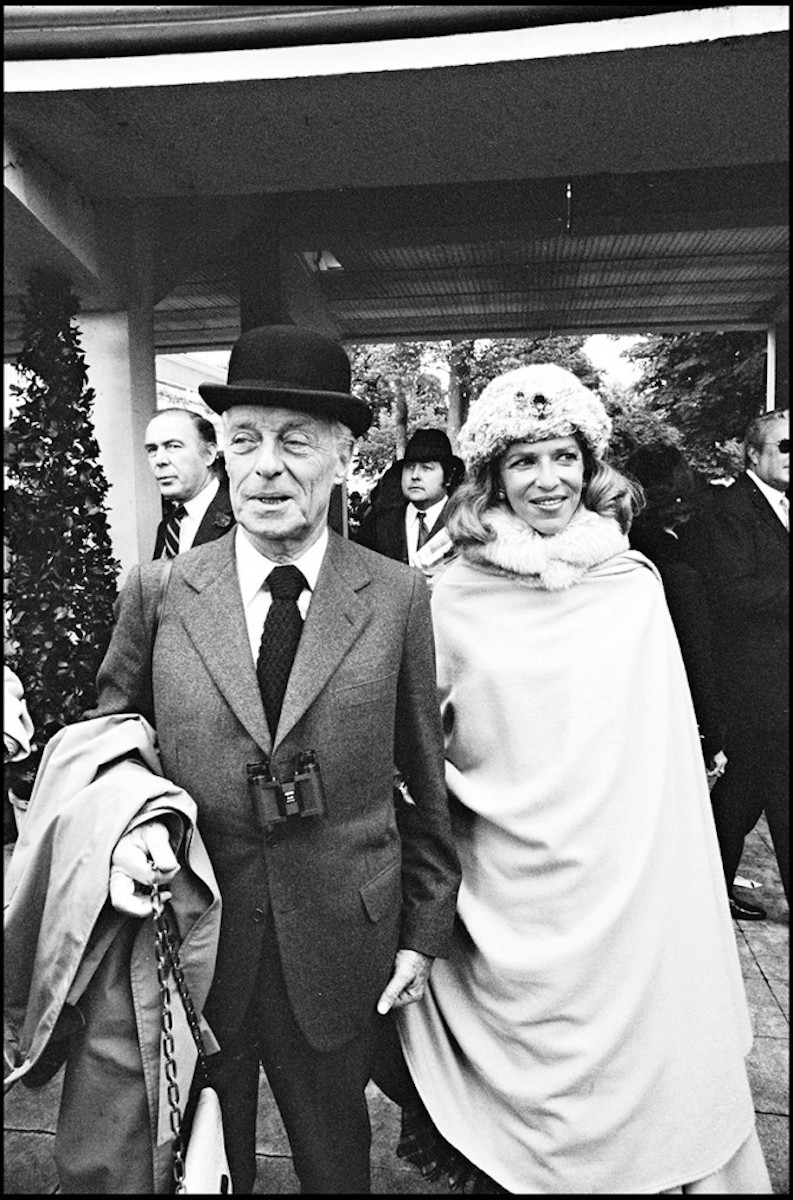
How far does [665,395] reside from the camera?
3.29m

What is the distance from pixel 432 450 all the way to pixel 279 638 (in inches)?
70.4

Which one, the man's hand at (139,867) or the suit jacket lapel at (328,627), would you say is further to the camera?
the suit jacket lapel at (328,627)

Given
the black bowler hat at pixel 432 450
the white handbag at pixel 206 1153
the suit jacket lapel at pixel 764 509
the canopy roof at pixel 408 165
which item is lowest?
the white handbag at pixel 206 1153

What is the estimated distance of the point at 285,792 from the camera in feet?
5.45

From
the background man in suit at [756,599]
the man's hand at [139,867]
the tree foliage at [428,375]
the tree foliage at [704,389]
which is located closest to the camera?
the man's hand at [139,867]

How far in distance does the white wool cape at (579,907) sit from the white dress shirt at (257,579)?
18.8 inches

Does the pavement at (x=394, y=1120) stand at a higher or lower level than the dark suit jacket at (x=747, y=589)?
lower

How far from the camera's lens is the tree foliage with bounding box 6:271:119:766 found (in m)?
2.89

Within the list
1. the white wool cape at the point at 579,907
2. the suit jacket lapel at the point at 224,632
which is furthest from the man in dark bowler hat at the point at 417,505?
the suit jacket lapel at the point at 224,632

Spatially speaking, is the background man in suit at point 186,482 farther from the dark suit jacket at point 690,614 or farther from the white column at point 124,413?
the dark suit jacket at point 690,614

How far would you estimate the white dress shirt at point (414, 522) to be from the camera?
370 centimetres

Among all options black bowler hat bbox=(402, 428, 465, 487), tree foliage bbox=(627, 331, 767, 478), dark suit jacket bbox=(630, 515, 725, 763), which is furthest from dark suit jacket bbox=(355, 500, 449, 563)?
tree foliage bbox=(627, 331, 767, 478)

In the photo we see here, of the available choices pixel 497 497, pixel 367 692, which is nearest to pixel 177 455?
pixel 497 497

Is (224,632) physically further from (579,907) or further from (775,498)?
(775,498)
